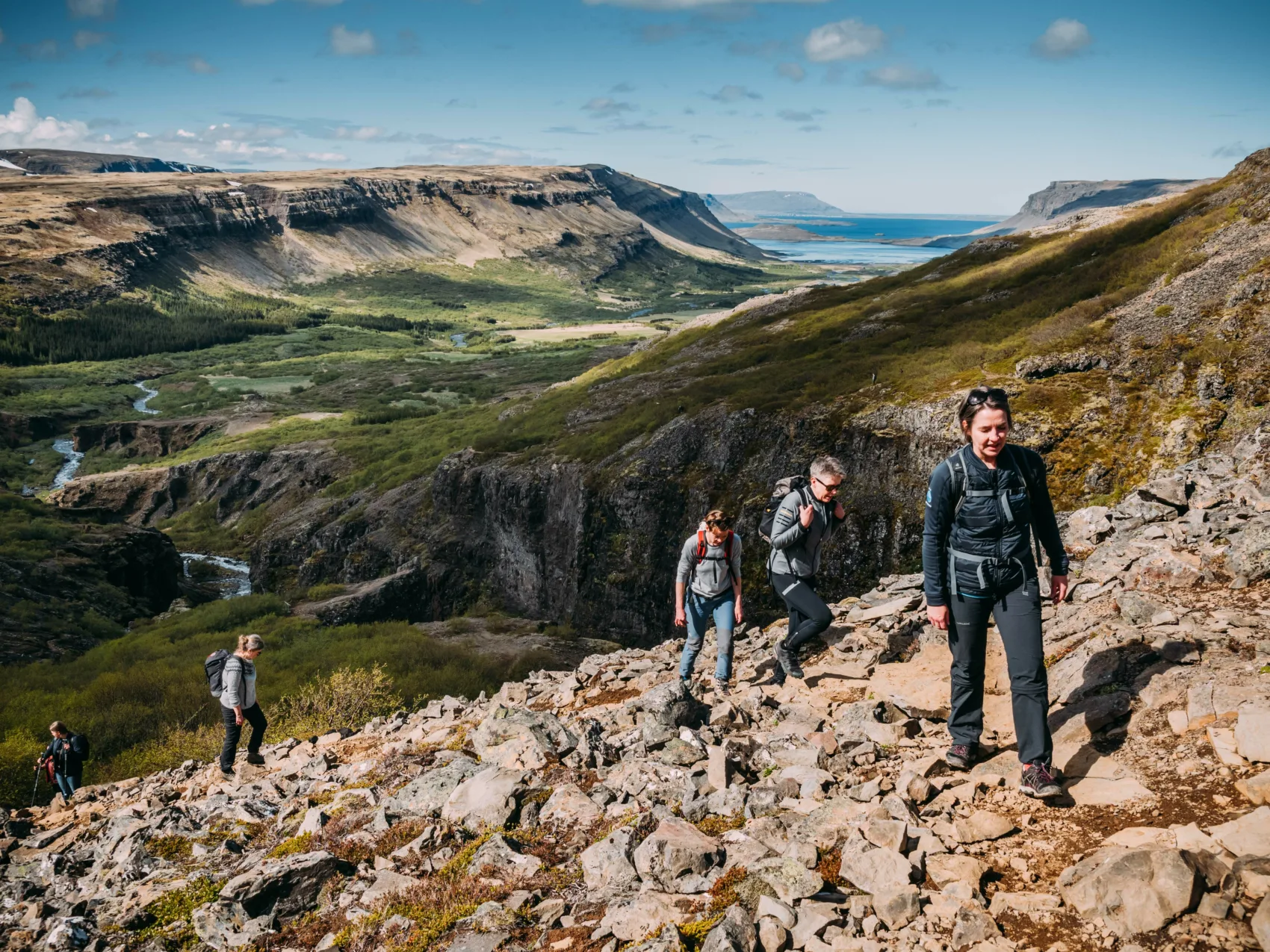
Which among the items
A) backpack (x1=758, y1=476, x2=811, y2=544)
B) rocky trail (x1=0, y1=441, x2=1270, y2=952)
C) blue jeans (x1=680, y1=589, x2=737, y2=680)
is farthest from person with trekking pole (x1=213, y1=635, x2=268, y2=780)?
backpack (x1=758, y1=476, x2=811, y2=544)

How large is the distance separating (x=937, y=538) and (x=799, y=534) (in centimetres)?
374

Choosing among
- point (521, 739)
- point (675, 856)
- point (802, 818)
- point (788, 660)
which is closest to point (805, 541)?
point (788, 660)

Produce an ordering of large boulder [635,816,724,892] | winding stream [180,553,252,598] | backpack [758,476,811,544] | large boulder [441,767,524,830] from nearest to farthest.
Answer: large boulder [635,816,724,892] < large boulder [441,767,524,830] < backpack [758,476,811,544] < winding stream [180,553,252,598]

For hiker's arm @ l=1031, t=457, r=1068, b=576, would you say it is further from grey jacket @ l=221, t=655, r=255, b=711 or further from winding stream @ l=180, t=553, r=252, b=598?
winding stream @ l=180, t=553, r=252, b=598

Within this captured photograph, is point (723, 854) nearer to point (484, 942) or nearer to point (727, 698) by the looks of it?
point (484, 942)

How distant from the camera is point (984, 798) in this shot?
27.3 feet

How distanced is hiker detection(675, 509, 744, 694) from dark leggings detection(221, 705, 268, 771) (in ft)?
31.6

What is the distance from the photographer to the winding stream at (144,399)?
5586 inches

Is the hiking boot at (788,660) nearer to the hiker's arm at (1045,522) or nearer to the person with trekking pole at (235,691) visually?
the hiker's arm at (1045,522)

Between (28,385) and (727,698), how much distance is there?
19051cm

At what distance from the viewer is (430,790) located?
39.8ft

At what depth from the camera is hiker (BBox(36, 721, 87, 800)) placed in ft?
58.2

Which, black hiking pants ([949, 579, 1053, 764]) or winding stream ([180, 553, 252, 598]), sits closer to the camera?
black hiking pants ([949, 579, 1053, 764])

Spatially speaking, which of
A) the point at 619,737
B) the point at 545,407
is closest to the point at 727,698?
the point at 619,737
